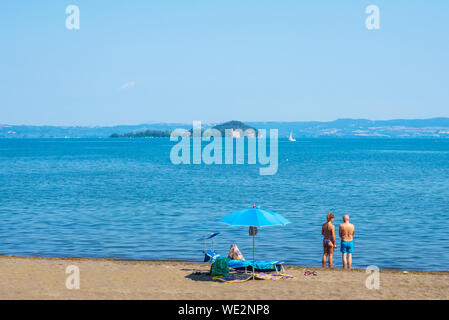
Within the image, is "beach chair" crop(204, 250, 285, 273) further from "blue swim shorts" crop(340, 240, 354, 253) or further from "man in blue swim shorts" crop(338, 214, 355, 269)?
"blue swim shorts" crop(340, 240, 354, 253)

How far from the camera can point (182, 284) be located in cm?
1593

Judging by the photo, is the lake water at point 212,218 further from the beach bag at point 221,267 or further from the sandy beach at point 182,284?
the beach bag at point 221,267

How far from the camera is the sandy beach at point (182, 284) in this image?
14.4m

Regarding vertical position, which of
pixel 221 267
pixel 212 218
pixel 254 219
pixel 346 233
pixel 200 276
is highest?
pixel 254 219

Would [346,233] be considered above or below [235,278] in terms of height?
above

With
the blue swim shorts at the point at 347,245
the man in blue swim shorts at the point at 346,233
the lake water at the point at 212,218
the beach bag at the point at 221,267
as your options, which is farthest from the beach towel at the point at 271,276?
the lake water at the point at 212,218

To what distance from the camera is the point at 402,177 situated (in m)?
70.6

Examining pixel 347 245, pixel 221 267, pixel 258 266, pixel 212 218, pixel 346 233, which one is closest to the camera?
pixel 221 267

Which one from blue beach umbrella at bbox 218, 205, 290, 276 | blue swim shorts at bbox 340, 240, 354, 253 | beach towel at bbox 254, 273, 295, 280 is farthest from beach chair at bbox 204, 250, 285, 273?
blue swim shorts at bbox 340, 240, 354, 253

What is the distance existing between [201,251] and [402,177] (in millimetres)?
52405

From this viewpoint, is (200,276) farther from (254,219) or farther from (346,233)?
(346,233)

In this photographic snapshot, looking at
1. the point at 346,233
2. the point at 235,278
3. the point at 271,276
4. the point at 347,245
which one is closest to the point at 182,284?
the point at 235,278

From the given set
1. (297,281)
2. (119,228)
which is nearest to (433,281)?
(297,281)
